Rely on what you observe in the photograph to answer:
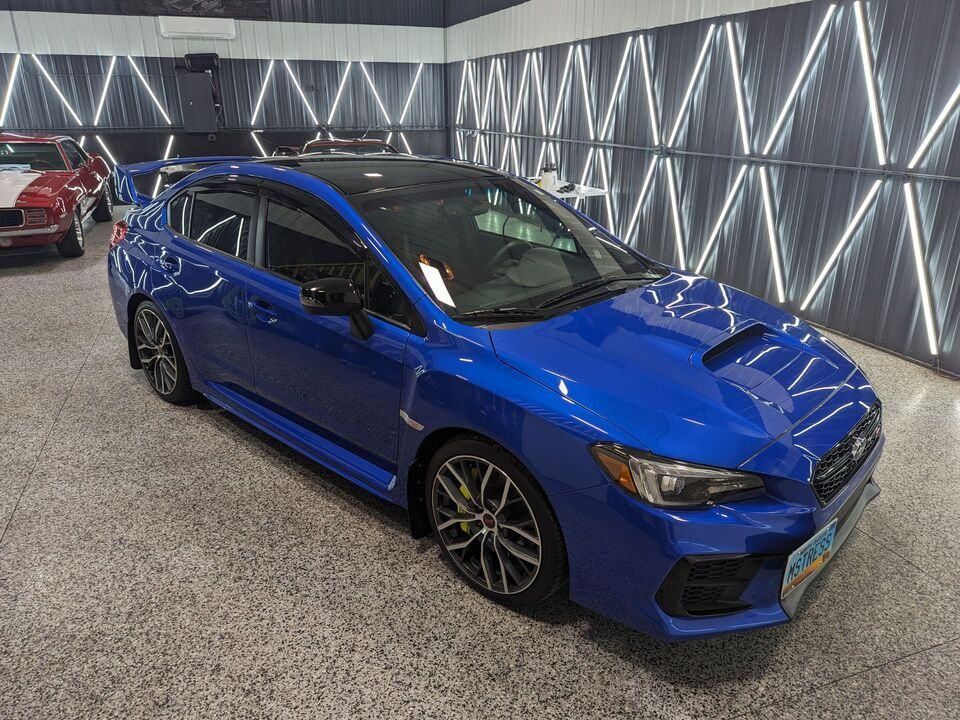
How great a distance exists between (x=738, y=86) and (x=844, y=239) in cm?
191

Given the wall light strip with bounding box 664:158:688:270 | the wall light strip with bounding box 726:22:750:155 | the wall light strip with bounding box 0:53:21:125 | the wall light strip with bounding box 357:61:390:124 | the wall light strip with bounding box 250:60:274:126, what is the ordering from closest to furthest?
1. the wall light strip with bounding box 726:22:750:155
2. the wall light strip with bounding box 664:158:688:270
3. the wall light strip with bounding box 0:53:21:125
4. the wall light strip with bounding box 250:60:274:126
5. the wall light strip with bounding box 357:61:390:124

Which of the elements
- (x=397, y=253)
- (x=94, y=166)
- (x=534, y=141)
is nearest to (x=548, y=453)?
(x=397, y=253)

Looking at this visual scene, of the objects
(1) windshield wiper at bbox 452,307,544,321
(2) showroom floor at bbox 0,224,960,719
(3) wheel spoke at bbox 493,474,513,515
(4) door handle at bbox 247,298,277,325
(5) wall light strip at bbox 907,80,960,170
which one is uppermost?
(5) wall light strip at bbox 907,80,960,170

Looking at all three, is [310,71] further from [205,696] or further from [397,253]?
[205,696]

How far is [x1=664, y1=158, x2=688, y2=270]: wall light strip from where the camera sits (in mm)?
7281

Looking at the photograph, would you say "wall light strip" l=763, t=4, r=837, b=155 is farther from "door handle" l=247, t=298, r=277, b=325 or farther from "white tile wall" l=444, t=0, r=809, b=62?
"door handle" l=247, t=298, r=277, b=325

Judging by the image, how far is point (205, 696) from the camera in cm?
207

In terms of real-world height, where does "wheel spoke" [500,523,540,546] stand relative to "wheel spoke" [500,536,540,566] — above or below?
above

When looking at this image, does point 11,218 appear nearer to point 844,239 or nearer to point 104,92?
point 104,92

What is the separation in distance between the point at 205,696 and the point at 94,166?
33.1ft

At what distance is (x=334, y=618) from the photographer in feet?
7.84

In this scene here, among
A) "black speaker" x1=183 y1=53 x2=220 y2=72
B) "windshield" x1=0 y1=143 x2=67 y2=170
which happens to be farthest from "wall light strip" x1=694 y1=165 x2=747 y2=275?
"black speaker" x1=183 y1=53 x2=220 y2=72

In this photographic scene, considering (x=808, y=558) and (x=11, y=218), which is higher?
(x=11, y=218)

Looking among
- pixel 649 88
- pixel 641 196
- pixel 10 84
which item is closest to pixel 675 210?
pixel 641 196
